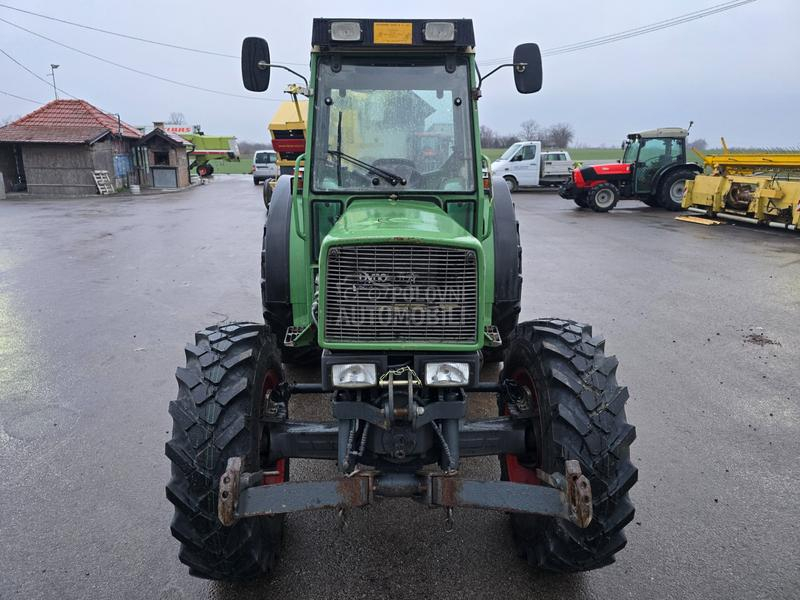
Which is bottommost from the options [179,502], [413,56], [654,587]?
[654,587]

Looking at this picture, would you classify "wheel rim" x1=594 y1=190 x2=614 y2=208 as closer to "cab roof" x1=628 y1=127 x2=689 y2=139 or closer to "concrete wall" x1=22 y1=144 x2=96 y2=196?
"cab roof" x1=628 y1=127 x2=689 y2=139

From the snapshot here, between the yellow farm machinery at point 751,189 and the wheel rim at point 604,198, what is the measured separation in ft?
7.77

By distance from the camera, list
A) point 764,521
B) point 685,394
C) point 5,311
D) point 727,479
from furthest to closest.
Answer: point 5,311 → point 685,394 → point 727,479 → point 764,521

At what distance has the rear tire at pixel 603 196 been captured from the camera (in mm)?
19297

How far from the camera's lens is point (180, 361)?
592 cm

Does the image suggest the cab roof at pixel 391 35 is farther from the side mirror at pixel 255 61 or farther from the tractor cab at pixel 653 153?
the tractor cab at pixel 653 153

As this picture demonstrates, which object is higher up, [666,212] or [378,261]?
[378,261]

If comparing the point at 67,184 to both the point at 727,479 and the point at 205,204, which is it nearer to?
the point at 205,204

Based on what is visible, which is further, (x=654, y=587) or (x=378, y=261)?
(x=654, y=587)

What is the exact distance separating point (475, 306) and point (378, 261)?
513mm

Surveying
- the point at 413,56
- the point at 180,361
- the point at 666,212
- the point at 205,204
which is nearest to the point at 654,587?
the point at 413,56

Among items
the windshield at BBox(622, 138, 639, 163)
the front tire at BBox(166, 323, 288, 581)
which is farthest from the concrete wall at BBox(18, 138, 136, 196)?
the front tire at BBox(166, 323, 288, 581)

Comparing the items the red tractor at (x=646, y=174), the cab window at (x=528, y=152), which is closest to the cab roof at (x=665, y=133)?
the red tractor at (x=646, y=174)

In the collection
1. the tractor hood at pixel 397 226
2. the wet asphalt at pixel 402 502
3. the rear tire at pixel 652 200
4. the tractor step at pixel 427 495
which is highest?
the tractor hood at pixel 397 226
